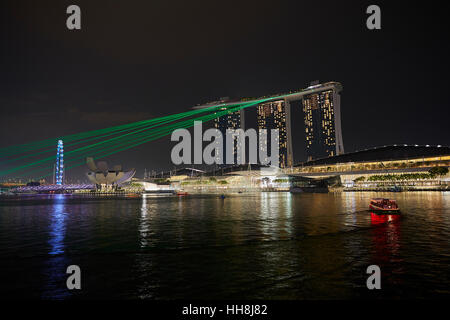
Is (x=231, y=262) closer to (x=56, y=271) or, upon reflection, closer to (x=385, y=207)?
(x=56, y=271)

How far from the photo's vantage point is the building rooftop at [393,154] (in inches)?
4446

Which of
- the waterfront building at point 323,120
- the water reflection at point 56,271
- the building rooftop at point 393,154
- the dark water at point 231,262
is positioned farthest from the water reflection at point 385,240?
the waterfront building at point 323,120

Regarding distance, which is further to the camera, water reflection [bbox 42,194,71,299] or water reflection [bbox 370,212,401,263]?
water reflection [bbox 370,212,401,263]

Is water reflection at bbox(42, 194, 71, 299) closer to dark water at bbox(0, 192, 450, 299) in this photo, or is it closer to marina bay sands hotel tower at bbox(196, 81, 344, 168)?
dark water at bbox(0, 192, 450, 299)

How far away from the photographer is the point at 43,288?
9.82 meters

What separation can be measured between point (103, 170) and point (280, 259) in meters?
168

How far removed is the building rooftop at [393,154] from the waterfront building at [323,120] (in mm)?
31889

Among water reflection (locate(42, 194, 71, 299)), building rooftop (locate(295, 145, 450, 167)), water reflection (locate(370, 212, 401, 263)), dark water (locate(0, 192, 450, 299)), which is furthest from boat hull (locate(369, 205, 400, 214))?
building rooftop (locate(295, 145, 450, 167))

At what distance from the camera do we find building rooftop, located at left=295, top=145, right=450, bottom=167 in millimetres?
112938

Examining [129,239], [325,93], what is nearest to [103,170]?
[325,93]

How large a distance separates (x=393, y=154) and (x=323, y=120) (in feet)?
216

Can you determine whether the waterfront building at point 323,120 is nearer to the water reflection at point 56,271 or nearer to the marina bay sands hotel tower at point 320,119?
the marina bay sands hotel tower at point 320,119

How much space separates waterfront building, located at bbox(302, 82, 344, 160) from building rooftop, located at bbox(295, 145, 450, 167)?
1255 inches
